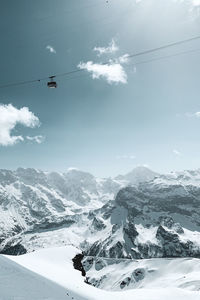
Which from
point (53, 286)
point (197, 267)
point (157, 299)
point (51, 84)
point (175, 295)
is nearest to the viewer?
point (53, 286)

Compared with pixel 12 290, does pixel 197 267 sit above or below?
below

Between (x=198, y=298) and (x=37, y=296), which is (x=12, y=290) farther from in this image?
(x=198, y=298)

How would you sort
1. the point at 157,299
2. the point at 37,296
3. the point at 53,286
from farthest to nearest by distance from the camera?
the point at 157,299, the point at 53,286, the point at 37,296

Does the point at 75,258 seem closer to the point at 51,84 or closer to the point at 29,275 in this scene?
the point at 29,275

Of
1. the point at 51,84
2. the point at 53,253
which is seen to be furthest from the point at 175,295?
the point at 51,84

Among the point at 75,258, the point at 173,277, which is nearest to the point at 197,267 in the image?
the point at 173,277

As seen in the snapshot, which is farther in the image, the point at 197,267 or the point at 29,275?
the point at 197,267

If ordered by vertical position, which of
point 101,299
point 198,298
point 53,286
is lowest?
point 198,298

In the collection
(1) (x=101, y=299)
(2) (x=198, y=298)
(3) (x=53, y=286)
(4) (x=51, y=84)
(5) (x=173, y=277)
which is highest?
(4) (x=51, y=84)

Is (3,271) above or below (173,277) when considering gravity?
above
